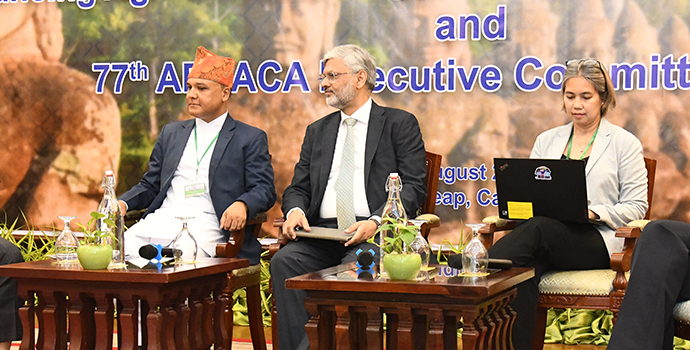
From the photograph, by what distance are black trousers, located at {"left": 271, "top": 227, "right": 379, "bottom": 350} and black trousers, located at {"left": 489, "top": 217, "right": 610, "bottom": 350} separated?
597mm

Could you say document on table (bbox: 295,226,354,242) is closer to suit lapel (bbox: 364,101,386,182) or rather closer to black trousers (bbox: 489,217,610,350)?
suit lapel (bbox: 364,101,386,182)

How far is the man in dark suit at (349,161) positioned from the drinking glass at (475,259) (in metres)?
0.89

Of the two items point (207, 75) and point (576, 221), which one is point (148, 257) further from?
point (576, 221)

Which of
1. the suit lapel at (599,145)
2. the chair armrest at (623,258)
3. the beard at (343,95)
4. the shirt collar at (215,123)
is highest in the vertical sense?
the beard at (343,95)

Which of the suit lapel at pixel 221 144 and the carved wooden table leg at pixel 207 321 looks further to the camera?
the suit lapel at pixel 221 144

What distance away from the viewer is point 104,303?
9.16 ft

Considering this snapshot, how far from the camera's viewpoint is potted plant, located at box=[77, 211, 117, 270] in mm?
2773

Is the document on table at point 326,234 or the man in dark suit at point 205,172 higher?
the man in dark suit at point 205,172

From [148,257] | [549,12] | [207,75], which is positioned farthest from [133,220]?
[549,12]

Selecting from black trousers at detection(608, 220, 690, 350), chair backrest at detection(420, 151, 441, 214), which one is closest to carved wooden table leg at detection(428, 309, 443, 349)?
black trousers at detection(608, 220, 690, 350)

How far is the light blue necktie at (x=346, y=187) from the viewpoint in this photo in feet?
12.0

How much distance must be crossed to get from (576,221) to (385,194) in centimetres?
88

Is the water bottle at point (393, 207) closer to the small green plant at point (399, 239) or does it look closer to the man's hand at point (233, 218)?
the small green plant at point (399, 239)

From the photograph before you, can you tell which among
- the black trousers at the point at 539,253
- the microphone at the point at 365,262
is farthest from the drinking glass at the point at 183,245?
the black trousers at the point at 539,253
